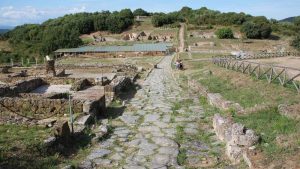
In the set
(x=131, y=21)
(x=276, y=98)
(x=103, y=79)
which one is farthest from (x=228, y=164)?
(x=131, y=21)

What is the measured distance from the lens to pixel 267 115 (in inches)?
388

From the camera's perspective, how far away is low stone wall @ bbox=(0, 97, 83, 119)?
11961 millimetres

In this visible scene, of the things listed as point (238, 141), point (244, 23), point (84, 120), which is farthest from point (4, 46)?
point (238, 141)

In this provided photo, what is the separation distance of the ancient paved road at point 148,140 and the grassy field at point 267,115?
4.13 ft

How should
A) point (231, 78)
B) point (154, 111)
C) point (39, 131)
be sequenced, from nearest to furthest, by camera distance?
point (39, 131) < point (154, 111) < point (231, 78)

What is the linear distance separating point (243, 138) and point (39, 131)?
16.7 feet

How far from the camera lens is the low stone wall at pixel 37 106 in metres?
12.0

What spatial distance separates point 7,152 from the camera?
7.35 m

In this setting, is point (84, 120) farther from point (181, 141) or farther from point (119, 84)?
point (119, 84)

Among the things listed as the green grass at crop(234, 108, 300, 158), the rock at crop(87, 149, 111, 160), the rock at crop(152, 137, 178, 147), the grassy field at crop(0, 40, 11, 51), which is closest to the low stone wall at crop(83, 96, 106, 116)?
the rock at crop(152, 137, 178, 147)

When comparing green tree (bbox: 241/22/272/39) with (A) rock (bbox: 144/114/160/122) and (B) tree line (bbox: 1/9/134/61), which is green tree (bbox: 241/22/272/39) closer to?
(B) tree line (bbox: 1/9/134/61)

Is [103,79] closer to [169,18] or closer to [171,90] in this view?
[171,90]

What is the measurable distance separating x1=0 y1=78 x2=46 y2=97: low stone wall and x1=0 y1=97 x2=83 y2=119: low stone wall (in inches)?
125

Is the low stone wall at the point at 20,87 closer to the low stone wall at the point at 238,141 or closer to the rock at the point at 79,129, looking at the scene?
the rock at the point at 79,129
